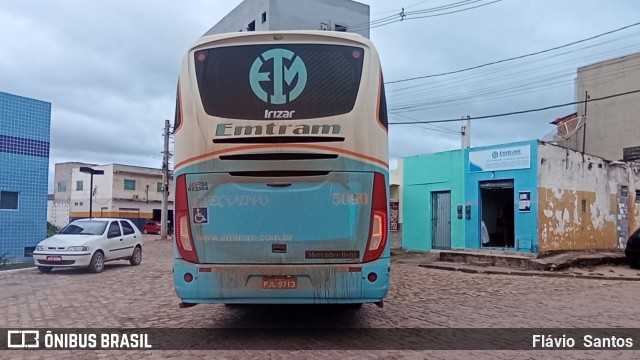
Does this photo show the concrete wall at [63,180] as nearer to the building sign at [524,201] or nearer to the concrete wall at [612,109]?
the concrete wall at [612,109]

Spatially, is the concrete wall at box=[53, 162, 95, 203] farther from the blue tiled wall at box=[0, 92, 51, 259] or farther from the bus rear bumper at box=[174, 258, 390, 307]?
the bus rear bumper at box=[174, 258, 390, 307]

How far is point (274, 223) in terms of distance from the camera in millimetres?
5762

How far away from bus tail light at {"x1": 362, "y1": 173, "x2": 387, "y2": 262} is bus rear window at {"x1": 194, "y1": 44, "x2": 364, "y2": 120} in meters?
0.99

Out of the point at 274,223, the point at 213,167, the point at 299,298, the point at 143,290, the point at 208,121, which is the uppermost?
the point at 208,121

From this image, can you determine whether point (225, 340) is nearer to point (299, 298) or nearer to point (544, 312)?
point (299, 298)

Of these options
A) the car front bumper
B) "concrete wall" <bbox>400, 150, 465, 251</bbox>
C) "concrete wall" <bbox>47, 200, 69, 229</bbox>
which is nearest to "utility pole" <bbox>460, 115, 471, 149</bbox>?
"concrete wall" <bbox>400, 150, 465, 251</bbox>

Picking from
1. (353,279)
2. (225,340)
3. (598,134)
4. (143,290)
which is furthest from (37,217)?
(598,134)

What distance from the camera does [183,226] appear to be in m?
5.87

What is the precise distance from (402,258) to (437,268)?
2.88 m

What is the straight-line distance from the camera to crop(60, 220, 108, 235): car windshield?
14984 mm

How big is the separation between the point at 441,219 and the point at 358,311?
13.0 m

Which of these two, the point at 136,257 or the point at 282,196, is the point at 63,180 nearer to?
the point at 136,257

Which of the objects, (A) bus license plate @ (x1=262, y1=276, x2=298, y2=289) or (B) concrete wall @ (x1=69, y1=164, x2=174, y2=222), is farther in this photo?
(B) concrete wall @ (x1=69, y1=164, x2=174, y2=222)

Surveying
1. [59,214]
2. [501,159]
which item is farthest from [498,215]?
[59,214]
